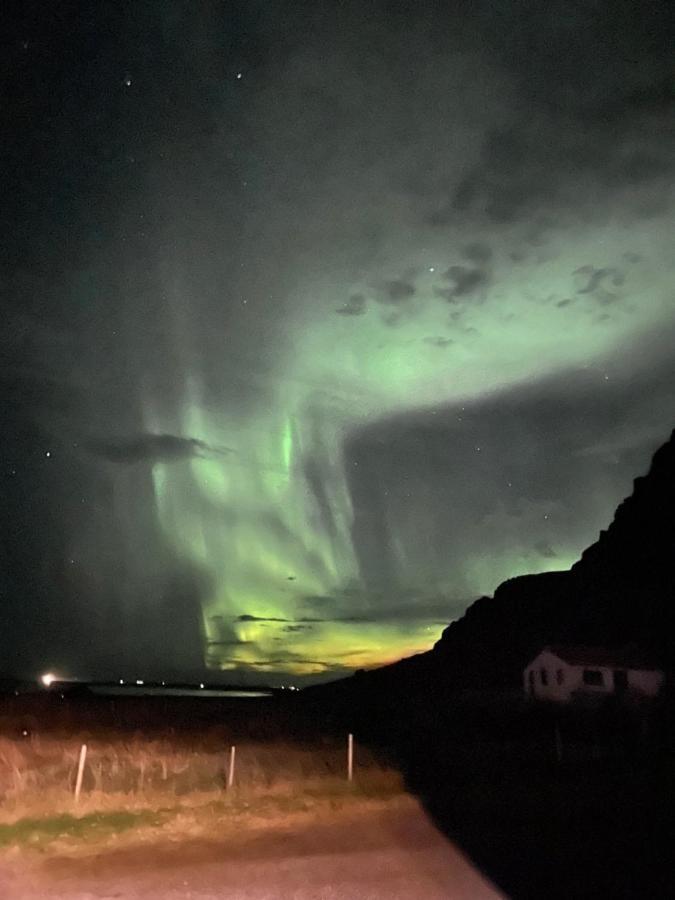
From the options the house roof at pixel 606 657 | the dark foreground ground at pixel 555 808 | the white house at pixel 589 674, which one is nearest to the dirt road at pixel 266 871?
the dark foreground ground at pixel 555 808

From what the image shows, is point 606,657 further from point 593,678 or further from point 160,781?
point 160,781

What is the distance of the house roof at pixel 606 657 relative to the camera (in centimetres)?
4891

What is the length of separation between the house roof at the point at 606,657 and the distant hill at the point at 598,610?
1.37 metres

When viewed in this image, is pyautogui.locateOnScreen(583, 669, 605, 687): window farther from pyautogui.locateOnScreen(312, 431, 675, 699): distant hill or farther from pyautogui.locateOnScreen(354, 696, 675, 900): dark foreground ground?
pyautogui.locateOnScreen(354, 696, 675, 900): dark foreground ground

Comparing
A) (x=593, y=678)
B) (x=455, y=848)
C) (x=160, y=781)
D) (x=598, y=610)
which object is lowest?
(x=455, y=848)

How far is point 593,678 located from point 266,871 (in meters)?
45.3

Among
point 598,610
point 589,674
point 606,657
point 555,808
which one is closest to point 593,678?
point 589,674

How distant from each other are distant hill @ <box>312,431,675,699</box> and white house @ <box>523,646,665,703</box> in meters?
2.16

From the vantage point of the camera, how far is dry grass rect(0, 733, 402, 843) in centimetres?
1362

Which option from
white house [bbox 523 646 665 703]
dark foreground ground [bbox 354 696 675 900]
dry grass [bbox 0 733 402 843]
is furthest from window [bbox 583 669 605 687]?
dry grass [bbox 0 733 402 843]

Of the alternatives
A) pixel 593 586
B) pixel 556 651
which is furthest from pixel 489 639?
pixel 556 651

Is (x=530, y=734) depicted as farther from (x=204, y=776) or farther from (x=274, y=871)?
(x=274, y=871)

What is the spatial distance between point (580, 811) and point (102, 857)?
9.79 metres

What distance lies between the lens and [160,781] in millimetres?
16484
